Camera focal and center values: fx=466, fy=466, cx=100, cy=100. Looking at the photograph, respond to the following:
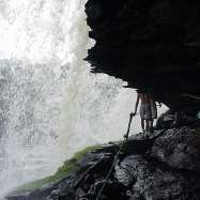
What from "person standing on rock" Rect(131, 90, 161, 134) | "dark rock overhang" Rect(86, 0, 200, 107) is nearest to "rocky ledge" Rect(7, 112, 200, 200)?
"person standing on rock" Rect(131, 90, 161, 134)

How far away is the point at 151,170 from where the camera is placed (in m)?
13.2

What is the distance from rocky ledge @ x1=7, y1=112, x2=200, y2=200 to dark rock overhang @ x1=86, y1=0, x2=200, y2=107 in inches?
49.8

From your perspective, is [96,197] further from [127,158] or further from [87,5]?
[87,5]

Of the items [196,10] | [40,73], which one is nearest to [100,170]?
[196,10]

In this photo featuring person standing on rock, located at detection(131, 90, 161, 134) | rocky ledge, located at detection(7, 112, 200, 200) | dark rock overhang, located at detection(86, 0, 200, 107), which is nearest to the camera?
dark rock overhang, located at detection(86, 0, 200, 107)

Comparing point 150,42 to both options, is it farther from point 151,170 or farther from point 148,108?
point 148,108

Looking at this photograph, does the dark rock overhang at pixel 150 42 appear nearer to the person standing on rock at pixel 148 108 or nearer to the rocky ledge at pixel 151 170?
the rocky ledge at pixel 151 170

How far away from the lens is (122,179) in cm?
1316

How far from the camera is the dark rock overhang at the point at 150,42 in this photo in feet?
30.5

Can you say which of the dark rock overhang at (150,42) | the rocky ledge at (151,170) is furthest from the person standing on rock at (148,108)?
the dark rock overhang at (150,42)

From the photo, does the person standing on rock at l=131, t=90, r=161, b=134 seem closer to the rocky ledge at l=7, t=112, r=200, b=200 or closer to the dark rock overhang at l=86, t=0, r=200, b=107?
the rocky ledge at l=7, t=112, r=200, b=200

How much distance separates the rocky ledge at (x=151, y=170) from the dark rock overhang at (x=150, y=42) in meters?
1.26

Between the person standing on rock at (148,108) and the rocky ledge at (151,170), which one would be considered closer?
the rocky ledge at (151,170)

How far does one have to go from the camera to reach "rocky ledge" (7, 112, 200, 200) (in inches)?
488
